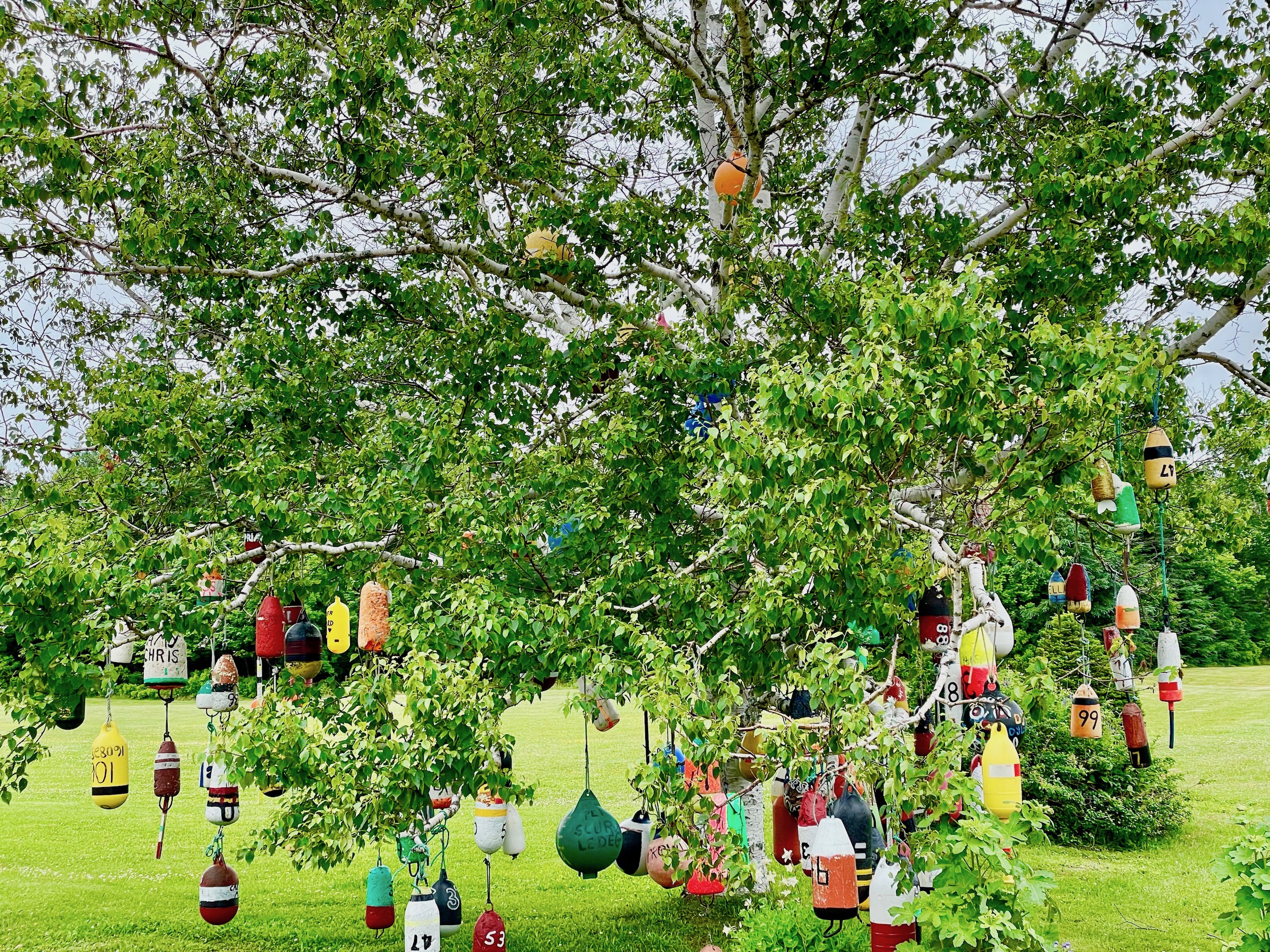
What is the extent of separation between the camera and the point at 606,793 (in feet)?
51.6

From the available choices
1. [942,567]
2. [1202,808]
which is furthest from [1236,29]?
[1202,808]

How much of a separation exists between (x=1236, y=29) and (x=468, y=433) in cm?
615

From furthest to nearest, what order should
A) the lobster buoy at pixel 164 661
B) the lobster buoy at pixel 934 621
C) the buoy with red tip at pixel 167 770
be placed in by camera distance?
the buoy with red tip at pixel 167 770, the lobster buoy at pixel 164 661, the lobster buoy at pixel 934 621

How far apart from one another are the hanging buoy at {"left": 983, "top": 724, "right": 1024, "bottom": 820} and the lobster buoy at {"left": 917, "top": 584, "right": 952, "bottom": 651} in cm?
51

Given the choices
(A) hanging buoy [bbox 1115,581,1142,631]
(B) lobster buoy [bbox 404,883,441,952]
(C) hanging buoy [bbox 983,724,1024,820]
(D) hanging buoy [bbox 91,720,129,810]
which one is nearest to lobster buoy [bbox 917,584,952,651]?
(C) hanging buoy [bbox 983,724,1024,820]

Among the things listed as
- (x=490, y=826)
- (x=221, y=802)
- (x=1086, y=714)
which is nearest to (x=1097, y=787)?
(x=1086, y=714)

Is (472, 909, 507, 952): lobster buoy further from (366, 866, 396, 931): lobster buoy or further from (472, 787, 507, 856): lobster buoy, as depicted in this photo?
(366, 866, 396, 931): lobster buoy

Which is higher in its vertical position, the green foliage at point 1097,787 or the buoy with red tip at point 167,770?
the buoy with red tip at point 167,770

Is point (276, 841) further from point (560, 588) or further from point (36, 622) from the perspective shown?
point (560, 588)

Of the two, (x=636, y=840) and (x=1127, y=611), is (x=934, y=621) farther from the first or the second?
(x=1127, y=611)

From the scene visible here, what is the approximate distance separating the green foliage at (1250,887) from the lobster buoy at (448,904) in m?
4.45

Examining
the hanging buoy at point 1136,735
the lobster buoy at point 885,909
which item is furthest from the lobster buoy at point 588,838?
the hanging buoy at point 1136,735

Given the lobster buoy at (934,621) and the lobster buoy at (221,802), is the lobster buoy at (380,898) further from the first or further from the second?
the lobster buoy at (934,621)

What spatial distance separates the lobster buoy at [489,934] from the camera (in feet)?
20.7
